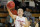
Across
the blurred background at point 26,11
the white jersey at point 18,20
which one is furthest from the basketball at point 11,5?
the white jersey at point 18,20

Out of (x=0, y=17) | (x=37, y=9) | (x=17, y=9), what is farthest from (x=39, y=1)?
(x=0, y=17)

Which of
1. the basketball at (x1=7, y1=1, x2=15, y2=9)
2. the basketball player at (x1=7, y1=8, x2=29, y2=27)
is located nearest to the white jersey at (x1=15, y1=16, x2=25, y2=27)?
the basketball player at (x1=7, y1=8, x2=29, y2=27)

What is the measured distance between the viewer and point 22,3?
1865 millimetres

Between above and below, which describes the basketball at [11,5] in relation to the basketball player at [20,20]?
above

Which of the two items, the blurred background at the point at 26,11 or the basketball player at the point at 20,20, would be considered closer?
the basketball player at the point at 20,20

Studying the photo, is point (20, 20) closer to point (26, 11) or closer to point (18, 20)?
point (18, 20)

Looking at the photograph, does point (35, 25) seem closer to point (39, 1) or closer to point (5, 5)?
point (39, 1)

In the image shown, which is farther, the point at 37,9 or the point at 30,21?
the point at 37,9

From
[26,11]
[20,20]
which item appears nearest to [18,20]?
[20,20]

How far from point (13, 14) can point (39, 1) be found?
52 cm

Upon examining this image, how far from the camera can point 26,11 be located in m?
1.85

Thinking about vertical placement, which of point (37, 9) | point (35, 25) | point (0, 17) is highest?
point (37, 9)

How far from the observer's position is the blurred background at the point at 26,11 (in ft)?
5.92

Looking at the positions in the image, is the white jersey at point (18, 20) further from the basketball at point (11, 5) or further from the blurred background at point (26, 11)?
the basketball at point (11, 5)
